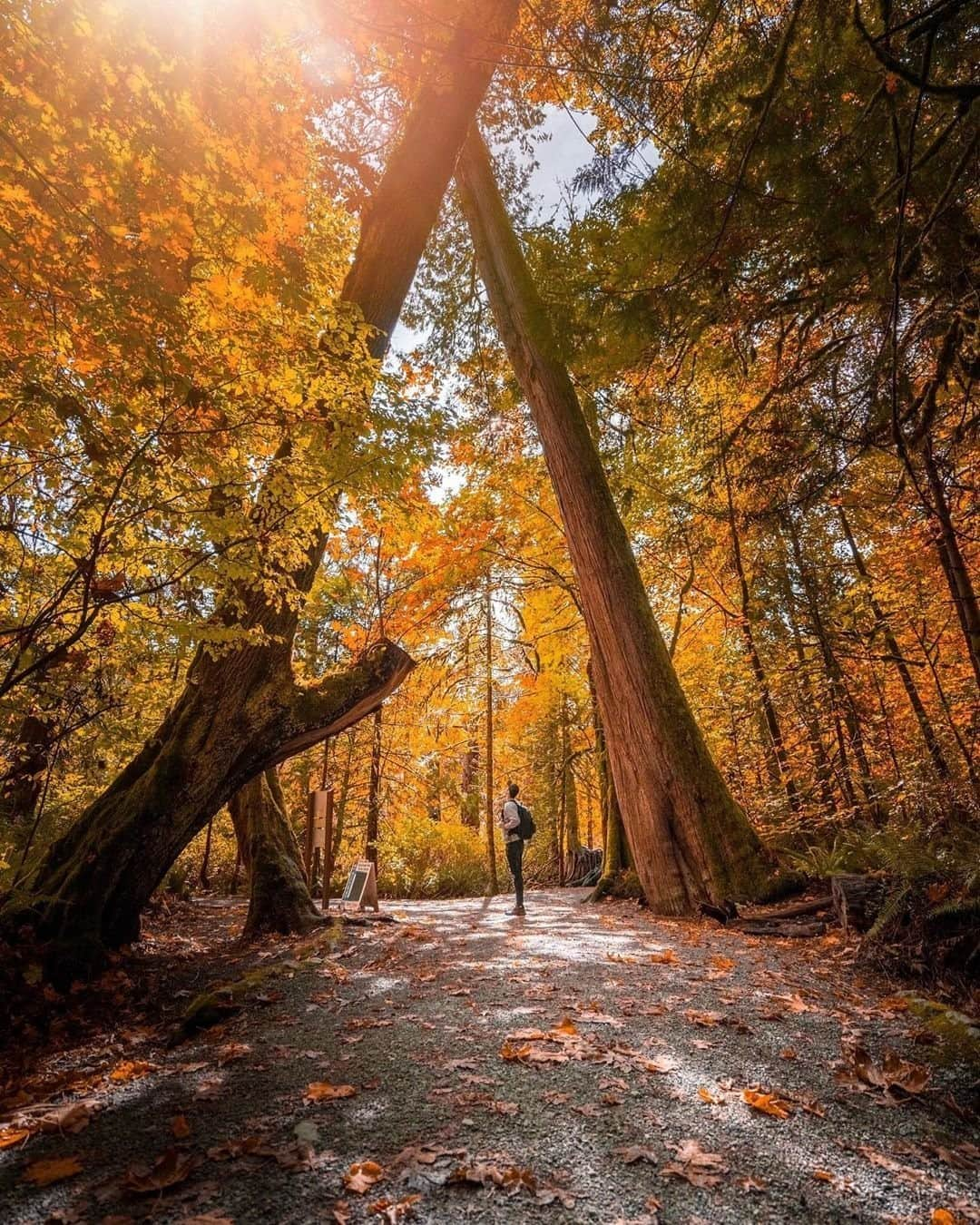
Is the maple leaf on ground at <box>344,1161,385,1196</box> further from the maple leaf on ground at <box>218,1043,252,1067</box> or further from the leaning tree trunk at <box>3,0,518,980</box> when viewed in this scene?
the leaning tree trunk at <box>3,0,518,980</box>

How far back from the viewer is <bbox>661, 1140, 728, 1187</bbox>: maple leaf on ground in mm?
1594

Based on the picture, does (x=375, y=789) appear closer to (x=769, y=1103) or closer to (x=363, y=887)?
(x=363, y=887)

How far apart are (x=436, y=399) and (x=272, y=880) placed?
5.30 metres

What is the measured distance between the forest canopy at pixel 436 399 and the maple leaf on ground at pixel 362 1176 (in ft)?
8.15

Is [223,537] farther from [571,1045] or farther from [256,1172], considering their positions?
[571,1045]

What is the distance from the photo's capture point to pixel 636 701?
6266 millimetres

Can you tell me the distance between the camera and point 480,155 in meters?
9.59

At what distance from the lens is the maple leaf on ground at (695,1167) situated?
62.7 inches

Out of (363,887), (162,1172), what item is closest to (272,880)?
(363,887)

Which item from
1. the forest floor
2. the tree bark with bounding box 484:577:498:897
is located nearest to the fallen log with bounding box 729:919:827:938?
the forest floor

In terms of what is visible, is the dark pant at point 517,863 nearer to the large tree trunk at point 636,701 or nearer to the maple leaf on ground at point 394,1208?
the large tree trunk at point 636,701

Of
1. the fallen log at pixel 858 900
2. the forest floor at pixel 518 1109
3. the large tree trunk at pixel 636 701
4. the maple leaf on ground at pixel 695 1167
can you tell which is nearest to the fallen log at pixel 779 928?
the fallen log at pixel 858 900

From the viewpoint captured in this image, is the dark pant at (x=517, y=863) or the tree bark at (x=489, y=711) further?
the tree bark at (x=489, y=711)

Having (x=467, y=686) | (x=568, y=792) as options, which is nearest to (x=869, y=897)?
(x=467, y=686)
